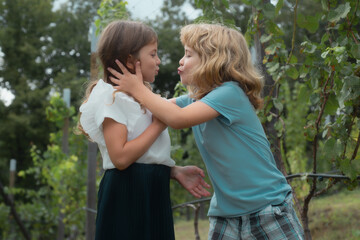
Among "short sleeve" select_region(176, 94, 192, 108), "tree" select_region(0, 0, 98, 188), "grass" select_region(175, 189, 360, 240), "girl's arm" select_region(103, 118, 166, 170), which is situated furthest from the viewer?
"tree" select_region(0, 0, 98, 188)

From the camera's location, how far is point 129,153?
4.88ft

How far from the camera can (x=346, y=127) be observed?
201 centimetres

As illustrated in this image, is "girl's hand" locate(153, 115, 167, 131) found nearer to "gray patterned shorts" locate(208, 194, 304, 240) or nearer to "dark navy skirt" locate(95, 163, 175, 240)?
"dark navy skirt" locate(95, 163, 175, 240)

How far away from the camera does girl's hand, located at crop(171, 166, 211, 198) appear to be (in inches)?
65.9

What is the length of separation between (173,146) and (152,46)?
1690 millimetres

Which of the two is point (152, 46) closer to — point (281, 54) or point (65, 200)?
point (281, 54)

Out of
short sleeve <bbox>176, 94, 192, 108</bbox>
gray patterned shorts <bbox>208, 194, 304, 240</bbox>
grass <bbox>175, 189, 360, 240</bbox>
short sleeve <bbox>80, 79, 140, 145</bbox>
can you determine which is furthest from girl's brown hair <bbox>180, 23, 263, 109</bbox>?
grass <bbox>175, 189, 360, 240</bbox>

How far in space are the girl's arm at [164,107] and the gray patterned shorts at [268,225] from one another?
36cm

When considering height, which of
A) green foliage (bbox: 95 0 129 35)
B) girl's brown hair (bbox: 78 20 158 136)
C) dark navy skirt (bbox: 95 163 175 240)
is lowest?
dark navy skirt (bbox: 95 163 175 240)

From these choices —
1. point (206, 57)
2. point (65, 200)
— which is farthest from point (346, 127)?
point (65, 200)

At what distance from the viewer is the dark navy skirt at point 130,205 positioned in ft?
5.10

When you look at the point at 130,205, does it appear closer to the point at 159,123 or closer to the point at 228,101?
the point at 159,123

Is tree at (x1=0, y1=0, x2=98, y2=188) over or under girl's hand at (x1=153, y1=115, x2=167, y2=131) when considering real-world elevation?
over

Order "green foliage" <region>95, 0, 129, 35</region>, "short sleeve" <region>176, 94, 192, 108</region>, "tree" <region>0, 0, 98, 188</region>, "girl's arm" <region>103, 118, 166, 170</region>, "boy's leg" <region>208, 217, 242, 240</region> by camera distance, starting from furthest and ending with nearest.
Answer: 1. "tree" <region>0, 0, 98, 188</region>
2. "green foliage" <region>95, 0, 129, 35</region>
3. "short sleeve" <region>176, 94, 192, 108</region>
4. "boy's leg" <region>208, 217, 242, 240</region>
5. "girl's arm" <region>103, 118, 166, 170</region>
